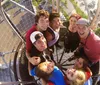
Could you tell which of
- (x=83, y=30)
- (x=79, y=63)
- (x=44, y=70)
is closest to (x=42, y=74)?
(x=44, y=70)

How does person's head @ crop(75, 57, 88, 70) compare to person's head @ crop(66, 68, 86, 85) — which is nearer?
person's head @ crop(66, 68, 86, 85)

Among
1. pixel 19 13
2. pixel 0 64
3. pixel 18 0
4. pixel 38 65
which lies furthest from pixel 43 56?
pixel 18 0

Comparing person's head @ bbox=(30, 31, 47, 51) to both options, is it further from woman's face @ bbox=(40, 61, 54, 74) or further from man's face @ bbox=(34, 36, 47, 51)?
woman's face @ bbox=(40, 61, 54, 74)

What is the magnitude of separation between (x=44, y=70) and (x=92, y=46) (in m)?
0.33

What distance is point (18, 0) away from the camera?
8.59ft

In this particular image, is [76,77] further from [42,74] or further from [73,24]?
[73,24]

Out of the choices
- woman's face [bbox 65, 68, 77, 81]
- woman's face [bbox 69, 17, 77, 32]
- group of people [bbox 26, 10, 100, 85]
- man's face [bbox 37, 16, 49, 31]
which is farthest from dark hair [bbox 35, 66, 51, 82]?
woman's face [bbox 69, 17, 77, 32]

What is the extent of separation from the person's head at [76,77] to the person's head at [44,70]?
10cm

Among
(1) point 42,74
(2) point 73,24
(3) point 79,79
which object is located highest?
(2) point 73,24

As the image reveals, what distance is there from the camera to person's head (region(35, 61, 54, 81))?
56.4 inches

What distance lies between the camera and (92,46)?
156cm

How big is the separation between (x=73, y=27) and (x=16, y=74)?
0.52m

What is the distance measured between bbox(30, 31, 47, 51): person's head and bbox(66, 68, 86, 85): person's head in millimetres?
224

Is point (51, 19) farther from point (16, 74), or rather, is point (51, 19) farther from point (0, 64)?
point (0, 64)
